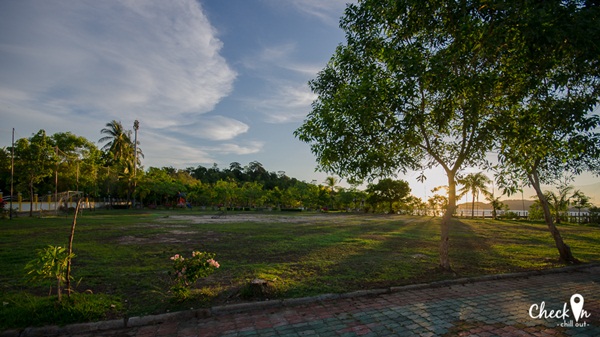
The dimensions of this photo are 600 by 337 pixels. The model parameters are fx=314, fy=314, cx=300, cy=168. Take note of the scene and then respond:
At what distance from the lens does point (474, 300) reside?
→ 6.41 m

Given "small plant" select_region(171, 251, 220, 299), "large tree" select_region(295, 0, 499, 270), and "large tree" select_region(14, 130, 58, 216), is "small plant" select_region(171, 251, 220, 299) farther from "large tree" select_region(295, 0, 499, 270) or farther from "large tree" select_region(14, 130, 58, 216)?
"large tree" select_region(14, 130, 58, 216)

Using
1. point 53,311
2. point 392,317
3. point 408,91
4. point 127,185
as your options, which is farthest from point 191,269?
point 127,185

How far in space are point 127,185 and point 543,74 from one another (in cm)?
6139

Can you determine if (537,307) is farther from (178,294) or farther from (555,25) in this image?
(178,294)

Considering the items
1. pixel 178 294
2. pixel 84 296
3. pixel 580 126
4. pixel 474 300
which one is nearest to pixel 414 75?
pixel 580 126

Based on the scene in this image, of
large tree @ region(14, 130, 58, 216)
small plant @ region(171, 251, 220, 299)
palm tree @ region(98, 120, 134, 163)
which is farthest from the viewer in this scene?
palm tree @ region(98, 120, 134, 163)

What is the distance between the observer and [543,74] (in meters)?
7.50

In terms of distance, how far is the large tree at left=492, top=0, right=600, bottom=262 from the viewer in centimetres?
604

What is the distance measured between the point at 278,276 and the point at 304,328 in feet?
10.0

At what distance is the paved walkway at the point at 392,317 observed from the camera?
4.85 meters

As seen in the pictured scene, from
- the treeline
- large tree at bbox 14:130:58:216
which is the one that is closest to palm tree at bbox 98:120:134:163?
the treeline

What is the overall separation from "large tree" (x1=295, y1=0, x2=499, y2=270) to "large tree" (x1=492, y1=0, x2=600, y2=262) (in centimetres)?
46

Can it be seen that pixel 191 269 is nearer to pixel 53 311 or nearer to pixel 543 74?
pixel 53 311

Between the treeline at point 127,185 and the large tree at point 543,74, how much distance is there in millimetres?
36756
